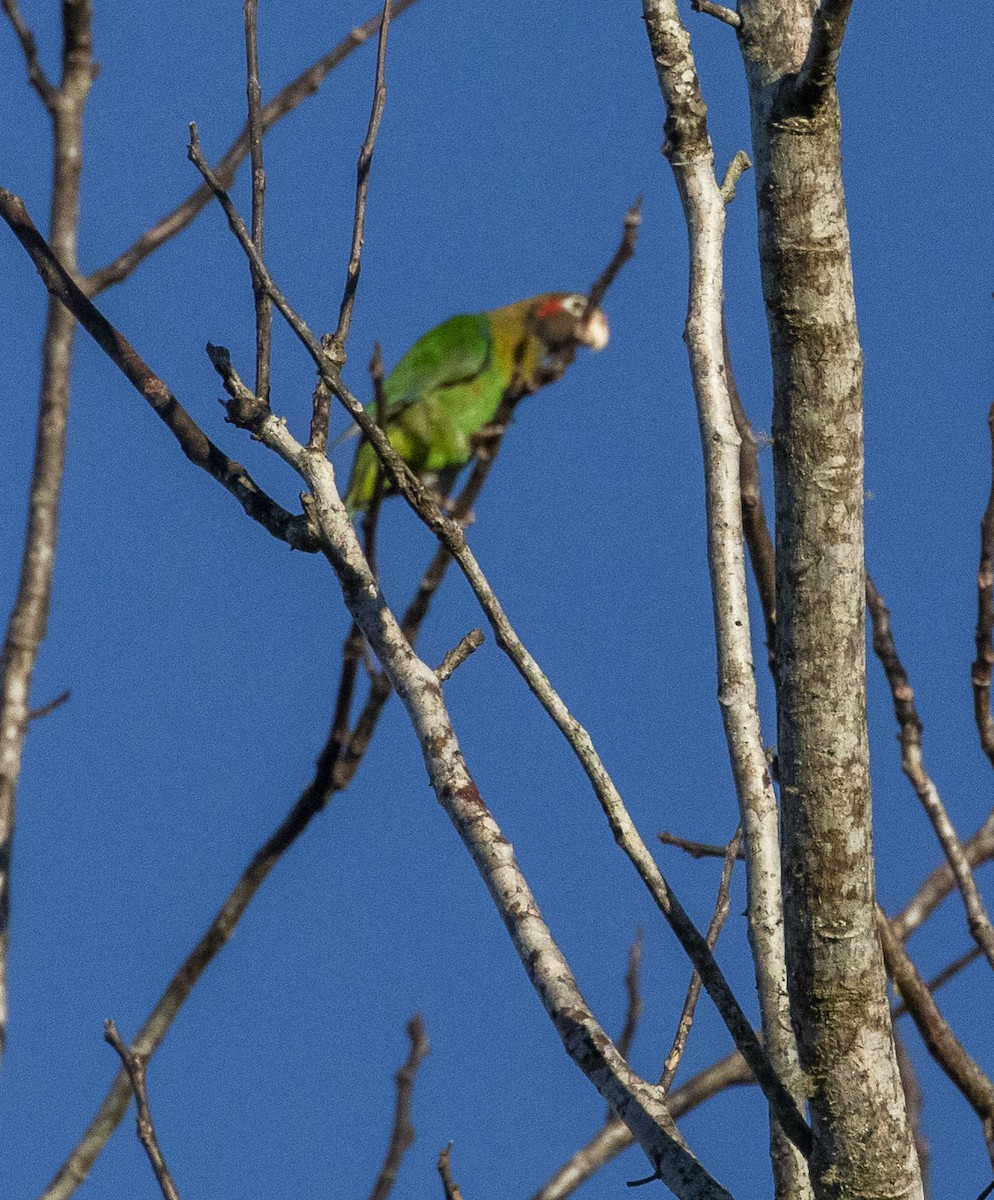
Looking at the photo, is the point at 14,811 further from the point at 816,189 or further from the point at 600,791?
the point at 816,189

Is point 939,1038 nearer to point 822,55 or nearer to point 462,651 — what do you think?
point 462,651

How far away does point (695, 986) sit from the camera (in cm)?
196

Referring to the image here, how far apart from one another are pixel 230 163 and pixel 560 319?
412cm

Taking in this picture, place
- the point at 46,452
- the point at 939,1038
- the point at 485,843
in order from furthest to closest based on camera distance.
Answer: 1. the point at 46,452
2. the point at 939,1038
3. the point at 485,843

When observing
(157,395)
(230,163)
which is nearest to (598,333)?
(230,163)

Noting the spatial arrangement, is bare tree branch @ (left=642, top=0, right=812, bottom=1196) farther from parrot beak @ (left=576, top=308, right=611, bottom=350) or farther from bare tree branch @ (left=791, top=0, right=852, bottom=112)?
parrot beak @ (left=576, top=308, right=611, bottom=350)

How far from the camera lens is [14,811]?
359 cm

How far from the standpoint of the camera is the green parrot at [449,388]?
6.80 m

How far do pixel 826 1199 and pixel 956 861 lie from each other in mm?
1075

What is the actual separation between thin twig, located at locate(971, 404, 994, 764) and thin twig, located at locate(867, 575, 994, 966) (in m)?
0.13

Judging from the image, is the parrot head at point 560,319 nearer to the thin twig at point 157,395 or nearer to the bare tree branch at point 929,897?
the bare tree branch at point 929,897

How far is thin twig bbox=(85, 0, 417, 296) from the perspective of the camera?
13.1 feet

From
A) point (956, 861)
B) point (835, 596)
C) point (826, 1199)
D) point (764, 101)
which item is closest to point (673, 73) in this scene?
point (764, 101)

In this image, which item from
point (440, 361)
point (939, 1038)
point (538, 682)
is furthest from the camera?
point (440, 361)
